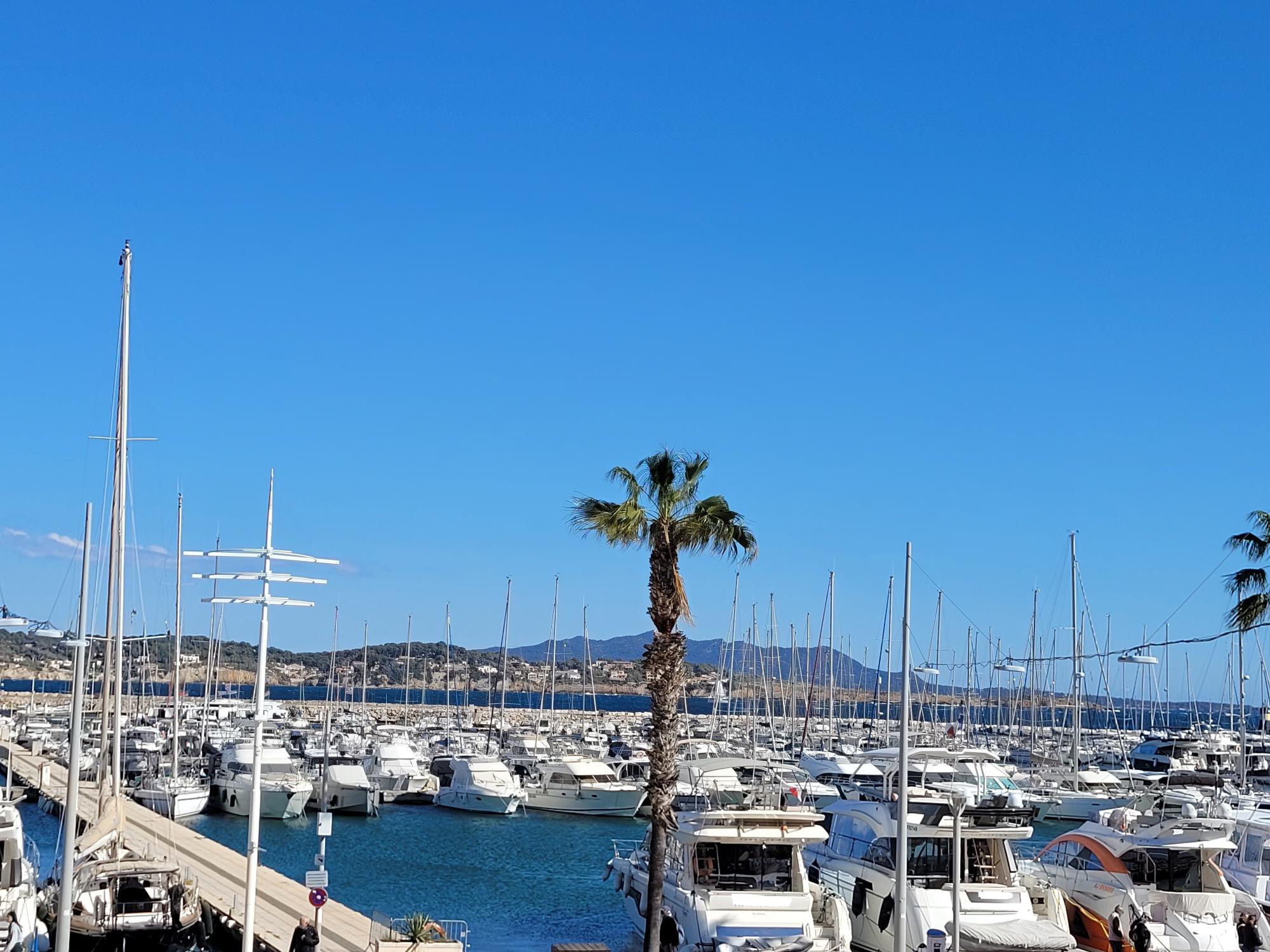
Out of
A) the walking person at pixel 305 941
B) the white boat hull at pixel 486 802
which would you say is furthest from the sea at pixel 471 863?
the walking person at pixel 305 941

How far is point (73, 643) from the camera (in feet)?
79.7

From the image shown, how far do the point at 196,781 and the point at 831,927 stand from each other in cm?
4740

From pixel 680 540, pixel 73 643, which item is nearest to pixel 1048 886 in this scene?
pixel 680 540

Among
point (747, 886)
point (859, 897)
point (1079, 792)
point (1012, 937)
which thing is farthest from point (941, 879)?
point (1079, 792)

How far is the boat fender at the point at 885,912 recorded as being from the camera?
109 ft

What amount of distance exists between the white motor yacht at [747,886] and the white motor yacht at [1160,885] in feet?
24.6

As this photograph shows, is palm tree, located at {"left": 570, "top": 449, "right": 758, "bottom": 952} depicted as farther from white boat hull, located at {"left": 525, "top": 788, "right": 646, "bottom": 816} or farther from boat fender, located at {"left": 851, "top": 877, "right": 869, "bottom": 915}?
white boat hull, located at {"left": 525, "top": 788, "right": 646, "bottom": 816}

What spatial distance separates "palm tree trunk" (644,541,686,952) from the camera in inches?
A: 1161

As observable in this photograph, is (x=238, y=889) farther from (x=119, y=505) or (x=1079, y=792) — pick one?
(x=1079, y=792)

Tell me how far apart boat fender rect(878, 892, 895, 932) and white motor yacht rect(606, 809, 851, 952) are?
1.52m

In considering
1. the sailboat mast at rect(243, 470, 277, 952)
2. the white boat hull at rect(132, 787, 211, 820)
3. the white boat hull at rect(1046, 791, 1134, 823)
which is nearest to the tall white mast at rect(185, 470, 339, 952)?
the sailboat mast at rect(243, 470, 277, 952)

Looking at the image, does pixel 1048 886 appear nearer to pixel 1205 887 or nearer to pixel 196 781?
pixel 1205 887

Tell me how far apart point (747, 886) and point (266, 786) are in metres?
42.9

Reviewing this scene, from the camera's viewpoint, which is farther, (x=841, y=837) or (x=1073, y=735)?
(x=1073, y=735)
